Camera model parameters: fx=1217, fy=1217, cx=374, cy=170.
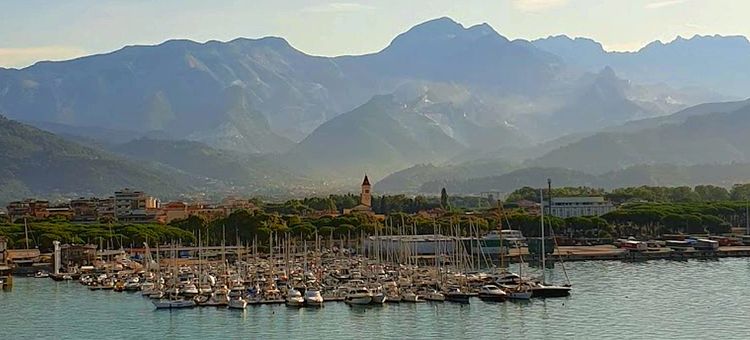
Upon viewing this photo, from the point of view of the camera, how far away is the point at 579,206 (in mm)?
97750

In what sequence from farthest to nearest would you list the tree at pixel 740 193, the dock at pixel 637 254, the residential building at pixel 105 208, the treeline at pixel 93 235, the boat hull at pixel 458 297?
the tree at pixel 740 193 < the residential building at pixel 105 208 < the treeline at pixel 93 235 < the dock at pixel 637 254 < the boat hull at pixel 458 297

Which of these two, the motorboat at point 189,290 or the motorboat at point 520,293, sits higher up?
the motorboat at point 189,290

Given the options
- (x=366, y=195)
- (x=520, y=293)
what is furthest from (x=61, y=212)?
(x=520, y=293)

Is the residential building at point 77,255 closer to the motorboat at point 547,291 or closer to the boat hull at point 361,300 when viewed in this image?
the boat hull at point 361,300

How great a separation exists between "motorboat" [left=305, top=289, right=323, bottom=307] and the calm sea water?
0.46m

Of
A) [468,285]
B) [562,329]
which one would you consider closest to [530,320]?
[562,329]

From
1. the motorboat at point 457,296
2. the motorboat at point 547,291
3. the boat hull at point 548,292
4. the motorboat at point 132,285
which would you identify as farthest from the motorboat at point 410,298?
the motorboat at point 132,285

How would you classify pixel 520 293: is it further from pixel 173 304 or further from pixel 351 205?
pixel 351 205

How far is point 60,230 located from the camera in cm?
7094

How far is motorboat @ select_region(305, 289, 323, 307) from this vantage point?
138 ft

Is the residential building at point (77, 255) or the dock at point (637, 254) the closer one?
the residential building at point (77, 255)

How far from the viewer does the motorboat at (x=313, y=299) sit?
42094 millimetres

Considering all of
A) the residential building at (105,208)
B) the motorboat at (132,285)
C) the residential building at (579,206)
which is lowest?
the motorboat at (132,285)

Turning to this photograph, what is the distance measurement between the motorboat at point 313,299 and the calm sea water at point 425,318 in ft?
1.49
